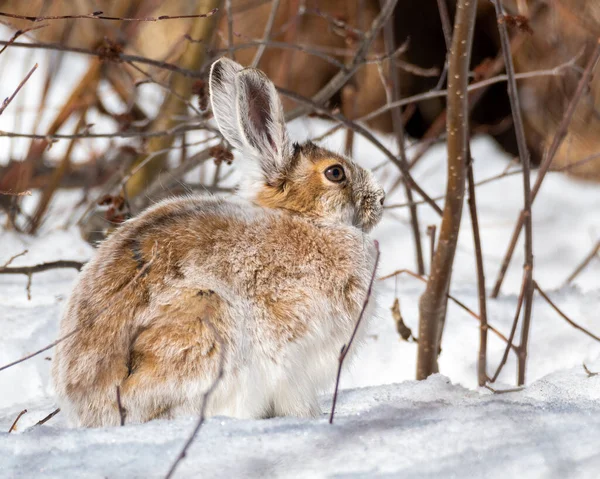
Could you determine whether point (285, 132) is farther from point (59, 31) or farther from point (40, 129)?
point (59, 31)

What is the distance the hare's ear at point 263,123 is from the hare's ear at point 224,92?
0.04m

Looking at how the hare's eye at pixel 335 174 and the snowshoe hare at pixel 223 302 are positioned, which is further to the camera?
the hare's eye at pixel 335 174

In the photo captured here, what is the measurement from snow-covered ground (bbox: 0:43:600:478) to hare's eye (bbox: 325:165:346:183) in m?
0.80

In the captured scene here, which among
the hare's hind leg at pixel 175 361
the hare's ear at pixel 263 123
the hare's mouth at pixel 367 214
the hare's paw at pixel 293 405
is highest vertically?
the hare's ear at pixel 263 123

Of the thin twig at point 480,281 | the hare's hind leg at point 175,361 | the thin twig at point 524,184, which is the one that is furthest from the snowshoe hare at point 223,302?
the thin twig at point 524,184

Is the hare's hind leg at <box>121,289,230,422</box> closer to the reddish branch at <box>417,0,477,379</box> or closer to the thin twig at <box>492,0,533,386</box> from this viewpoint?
the reddish branch at <box>417,0,477,379</box>

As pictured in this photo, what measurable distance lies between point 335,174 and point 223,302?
810 mm

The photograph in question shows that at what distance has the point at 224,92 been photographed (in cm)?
281

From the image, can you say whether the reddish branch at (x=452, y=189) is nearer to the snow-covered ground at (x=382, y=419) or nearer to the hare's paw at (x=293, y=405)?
the snow-covered ground at (x=382, y=419)

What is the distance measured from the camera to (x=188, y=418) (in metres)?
2.18

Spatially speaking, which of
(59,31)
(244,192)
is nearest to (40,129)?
(59,31)

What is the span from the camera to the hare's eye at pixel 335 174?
115 inches

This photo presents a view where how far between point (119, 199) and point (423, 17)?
450 cm

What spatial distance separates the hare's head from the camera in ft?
9.20
